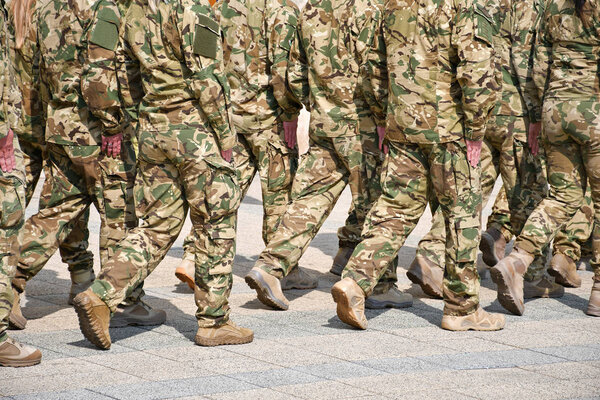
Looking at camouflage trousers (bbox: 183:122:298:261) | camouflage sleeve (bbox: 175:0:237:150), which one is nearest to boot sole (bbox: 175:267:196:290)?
camouflage trousers (bbox: 183:122:298:261)

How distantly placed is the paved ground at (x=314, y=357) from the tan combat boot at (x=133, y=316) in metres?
0.10

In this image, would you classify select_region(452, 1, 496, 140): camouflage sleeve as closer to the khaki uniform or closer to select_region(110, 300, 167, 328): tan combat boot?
the khaki uniform

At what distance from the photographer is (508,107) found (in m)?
8.50

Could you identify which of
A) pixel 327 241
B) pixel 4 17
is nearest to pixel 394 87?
pixel 4 17

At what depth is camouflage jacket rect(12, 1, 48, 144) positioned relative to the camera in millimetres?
7098

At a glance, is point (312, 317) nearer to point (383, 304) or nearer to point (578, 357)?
point (383, 304)

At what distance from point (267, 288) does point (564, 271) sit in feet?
→ 8.67

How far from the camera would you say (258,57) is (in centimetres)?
789

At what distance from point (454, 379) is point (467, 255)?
1.39 metres

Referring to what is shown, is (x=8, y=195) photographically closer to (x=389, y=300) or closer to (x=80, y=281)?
(x=80, y=281)

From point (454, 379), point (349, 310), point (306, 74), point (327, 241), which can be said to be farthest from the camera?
point (327, 241)

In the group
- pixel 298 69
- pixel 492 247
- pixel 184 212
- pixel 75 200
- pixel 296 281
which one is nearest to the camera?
pixel 184 212

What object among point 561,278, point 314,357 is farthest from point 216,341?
point 561,278

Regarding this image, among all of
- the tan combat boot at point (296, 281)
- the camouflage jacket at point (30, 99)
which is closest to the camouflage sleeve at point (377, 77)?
the tan combat boot at point (296, 281)
